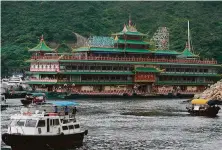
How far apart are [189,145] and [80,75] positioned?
7878cm

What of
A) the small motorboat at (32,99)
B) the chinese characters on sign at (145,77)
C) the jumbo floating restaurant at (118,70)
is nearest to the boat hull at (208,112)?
the small motorboat at (32,99)

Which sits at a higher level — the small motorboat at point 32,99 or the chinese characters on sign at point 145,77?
the chinese characters on sign at point 145,77

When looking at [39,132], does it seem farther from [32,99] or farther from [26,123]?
[32,99]

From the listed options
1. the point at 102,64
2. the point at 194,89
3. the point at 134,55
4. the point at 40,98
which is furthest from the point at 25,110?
the point at 194,89

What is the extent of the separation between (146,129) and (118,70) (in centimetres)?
7400

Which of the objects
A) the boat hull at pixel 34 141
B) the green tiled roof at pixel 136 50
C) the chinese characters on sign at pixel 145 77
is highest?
the green tiled roof at pixel 136 50

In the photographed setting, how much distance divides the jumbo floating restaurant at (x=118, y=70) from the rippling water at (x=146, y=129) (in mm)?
36922

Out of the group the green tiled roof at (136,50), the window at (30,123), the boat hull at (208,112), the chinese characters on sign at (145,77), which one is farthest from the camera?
the chinese characters on sign at (145,77)

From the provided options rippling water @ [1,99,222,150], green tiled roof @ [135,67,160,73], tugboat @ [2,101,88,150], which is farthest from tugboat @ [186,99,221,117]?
green tiled roof @ [135,67,160,73]

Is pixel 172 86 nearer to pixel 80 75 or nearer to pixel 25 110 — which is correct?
pixel 80 75

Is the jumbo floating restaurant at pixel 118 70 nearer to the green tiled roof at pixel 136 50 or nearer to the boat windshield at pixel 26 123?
the green tiled roof at pixel 136 50

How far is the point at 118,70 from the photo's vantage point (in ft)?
443

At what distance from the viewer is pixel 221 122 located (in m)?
68.9

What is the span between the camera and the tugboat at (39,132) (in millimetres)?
44125
